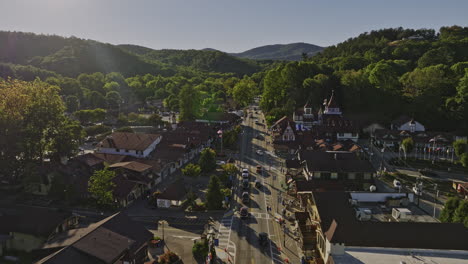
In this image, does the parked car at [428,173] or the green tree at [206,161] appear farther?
the parked car at [428,173]

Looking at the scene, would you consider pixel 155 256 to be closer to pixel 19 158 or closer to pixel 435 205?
pixel 19 158

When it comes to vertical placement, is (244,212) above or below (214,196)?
below

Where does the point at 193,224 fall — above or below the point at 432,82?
below

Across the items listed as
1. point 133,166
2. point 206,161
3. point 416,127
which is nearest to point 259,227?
point 206,161

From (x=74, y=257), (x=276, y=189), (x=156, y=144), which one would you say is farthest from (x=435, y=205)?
(x=156, y=144)

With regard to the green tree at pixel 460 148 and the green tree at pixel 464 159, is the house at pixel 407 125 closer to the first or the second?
the green tree at pixel 460 148

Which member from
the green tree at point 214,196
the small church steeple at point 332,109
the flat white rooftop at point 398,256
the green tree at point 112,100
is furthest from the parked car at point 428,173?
the green tree at point 112,100

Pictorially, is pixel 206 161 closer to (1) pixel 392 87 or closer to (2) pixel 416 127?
(2) pixel 416 127
